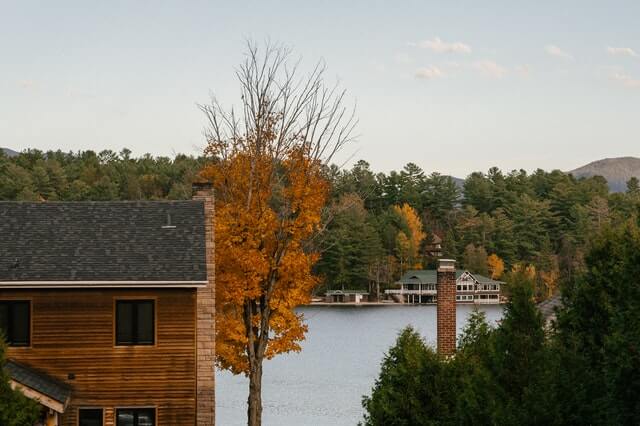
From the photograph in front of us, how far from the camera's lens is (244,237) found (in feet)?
123

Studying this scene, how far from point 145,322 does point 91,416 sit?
2925 mm

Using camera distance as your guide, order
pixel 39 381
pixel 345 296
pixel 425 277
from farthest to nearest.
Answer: pixel 425 277 → pixel 345 296 → pixel 39 381

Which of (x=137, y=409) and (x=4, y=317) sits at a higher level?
(x=4, y=317)

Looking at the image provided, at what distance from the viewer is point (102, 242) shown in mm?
30156

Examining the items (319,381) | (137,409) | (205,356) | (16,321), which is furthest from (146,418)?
(319,381)

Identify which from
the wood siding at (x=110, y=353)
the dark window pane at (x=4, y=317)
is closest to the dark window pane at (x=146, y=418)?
the wood siding at (x=110, y=353)

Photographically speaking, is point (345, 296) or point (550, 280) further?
point (345, 296)

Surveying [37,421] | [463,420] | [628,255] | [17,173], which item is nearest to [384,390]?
[463,420]

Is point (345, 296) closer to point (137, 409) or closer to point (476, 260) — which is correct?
point (476, 260)

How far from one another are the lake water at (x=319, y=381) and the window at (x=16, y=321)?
10.1m

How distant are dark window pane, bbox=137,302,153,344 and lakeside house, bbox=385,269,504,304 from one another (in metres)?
159

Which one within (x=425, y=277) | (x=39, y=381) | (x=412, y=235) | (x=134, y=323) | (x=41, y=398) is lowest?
(x=41, y=398)

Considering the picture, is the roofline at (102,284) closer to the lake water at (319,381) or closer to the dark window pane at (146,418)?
the dark window pane at (146,418)

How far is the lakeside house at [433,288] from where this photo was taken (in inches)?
7397
